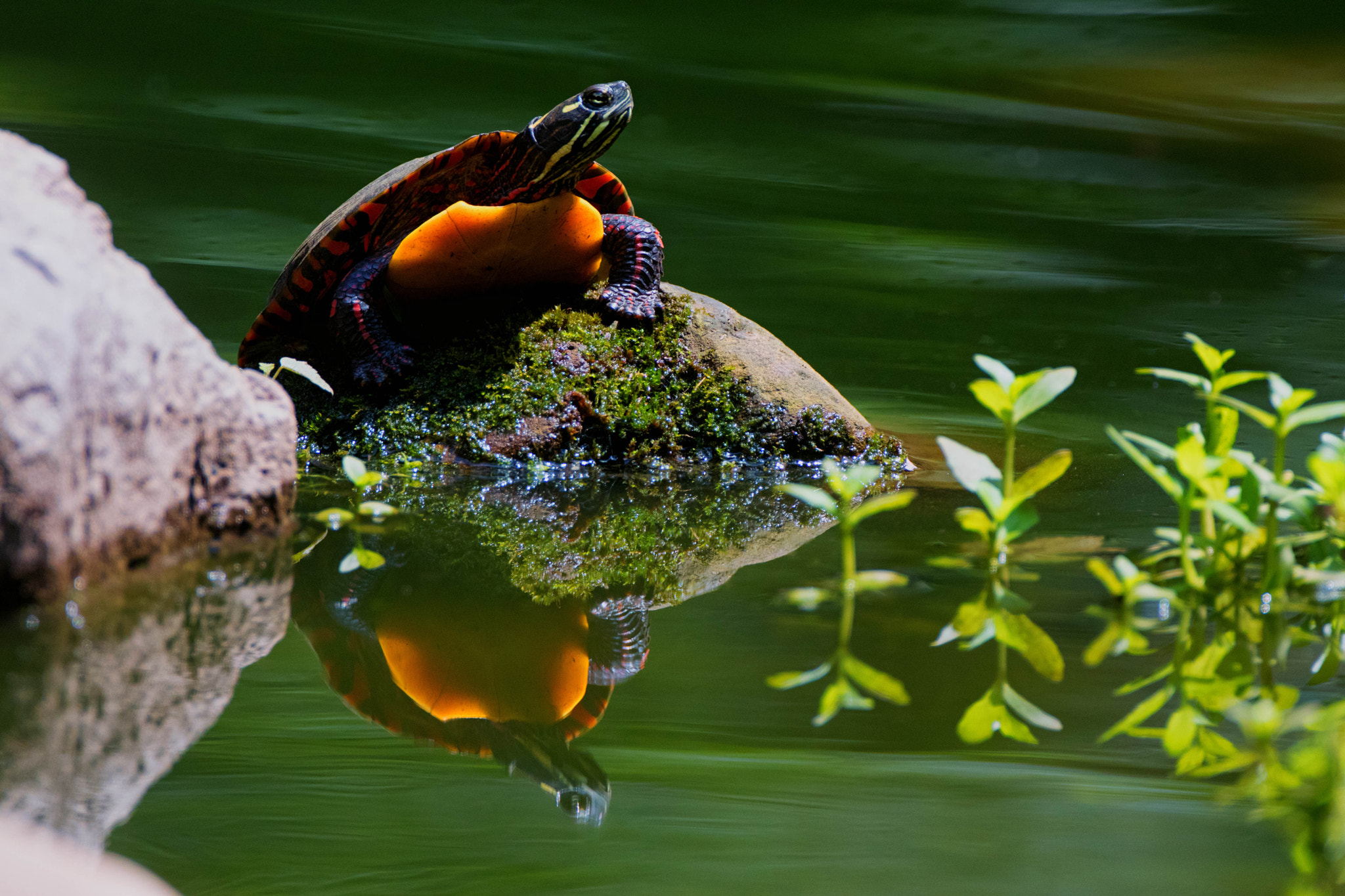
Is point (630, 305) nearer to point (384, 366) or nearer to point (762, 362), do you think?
point (762, 362)

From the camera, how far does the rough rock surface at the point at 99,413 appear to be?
1090mm

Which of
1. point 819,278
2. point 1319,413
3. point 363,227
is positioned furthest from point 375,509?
point 819,278

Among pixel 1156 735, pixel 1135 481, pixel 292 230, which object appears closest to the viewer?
pixel 1156 735

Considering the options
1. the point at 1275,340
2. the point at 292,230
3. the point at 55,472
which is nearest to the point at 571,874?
the point at 55,472

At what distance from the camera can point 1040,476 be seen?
1.37 metres

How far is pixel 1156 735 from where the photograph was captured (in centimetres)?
100

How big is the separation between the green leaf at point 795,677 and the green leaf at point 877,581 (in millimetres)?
196

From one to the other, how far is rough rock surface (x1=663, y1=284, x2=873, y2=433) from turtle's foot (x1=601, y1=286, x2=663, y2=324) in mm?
86

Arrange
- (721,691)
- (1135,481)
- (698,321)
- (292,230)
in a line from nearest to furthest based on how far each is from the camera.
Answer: (721,691) < (1135,481) < (698,321) < (292,230)

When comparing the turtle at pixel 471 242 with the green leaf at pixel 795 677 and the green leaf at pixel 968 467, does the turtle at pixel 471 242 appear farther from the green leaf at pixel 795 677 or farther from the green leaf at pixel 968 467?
the green leaf at pixel 795 677

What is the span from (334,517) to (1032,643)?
99cm

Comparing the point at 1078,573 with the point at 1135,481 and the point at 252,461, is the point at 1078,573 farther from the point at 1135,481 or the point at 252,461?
the point at 252,461

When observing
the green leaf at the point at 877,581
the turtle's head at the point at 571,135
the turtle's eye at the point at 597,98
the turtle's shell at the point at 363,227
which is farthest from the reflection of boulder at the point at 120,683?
the turtle's eye at the point at 597,98

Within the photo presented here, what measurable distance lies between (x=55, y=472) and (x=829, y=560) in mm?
945
